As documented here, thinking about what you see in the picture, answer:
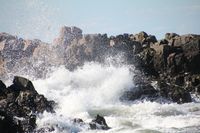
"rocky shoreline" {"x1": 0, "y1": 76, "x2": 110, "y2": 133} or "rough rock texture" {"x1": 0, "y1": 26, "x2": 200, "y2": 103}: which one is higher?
"rough rock texture" {"x1": 0, "y1": 26, "x2": 200, "y2": 103}

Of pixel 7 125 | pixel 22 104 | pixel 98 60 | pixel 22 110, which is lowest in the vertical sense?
pixel 7 125

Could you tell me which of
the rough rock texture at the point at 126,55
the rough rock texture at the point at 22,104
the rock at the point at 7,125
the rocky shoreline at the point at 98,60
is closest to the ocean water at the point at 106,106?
the rough rock texture at the point at 22,104

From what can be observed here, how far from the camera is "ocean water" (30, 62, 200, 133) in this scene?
2400 centimetres

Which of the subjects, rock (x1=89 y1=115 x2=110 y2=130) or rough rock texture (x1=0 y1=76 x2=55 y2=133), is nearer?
rough rock texture (x1=0 y1=76 x2=55 y2=133)

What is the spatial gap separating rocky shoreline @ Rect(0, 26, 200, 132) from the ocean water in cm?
96

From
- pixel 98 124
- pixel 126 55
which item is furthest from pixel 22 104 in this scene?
pixel 126 55

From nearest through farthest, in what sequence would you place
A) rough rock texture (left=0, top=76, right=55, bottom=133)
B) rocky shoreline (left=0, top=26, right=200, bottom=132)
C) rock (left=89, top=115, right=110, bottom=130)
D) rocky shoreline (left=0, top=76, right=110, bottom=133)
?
rocky shoreline (left=0, top=76, right=110, bottom=133), rough rock texture (left=0, top=76, right=55, bottom=133), rock (left=89, top=115, right=110, bottom=130), rocky shoreline (left=0, top=26, right=200, bottom=132)

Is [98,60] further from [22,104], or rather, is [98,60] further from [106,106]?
[22,104]

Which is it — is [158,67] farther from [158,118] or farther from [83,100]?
[158,118]

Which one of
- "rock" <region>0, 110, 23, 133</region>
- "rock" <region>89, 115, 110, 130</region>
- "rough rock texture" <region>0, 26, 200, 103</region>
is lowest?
"rock" <region>89, 115, 110, 130</region>

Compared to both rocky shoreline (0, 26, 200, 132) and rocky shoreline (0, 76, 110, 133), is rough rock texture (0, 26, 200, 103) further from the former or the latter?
rocky shoreline (0, 76, 110, 133)

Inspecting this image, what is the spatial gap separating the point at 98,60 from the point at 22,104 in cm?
2217

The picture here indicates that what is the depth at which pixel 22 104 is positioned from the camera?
85.1ft

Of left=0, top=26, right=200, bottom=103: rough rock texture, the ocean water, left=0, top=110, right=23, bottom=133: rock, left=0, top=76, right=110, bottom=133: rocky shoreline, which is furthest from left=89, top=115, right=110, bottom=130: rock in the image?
left=0, top=26, right=200, bottom=103: rough rock texture
